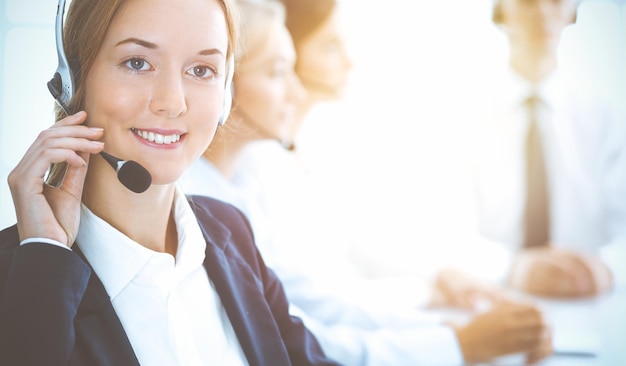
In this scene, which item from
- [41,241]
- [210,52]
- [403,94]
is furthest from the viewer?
[403,94]

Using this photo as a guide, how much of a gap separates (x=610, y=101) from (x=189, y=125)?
1.16m

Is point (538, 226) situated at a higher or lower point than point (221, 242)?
lower

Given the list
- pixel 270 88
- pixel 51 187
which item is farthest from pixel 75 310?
pixel 270 88

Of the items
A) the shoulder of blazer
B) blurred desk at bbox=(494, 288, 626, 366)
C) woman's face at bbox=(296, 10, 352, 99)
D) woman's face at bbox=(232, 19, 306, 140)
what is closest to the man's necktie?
blurred desk at bbox=(494, 288, 626, 366)

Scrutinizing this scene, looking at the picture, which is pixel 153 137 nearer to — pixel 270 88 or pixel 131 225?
pixel 131 225

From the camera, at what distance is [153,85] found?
3.68 feet

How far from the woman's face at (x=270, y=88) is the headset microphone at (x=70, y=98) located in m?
0.45

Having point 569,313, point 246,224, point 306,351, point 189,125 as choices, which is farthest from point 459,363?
point 189,125

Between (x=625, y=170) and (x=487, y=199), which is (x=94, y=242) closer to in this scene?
(x=487, y=199)

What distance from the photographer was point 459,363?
1.57m

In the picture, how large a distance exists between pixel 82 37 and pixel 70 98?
4.4 inches

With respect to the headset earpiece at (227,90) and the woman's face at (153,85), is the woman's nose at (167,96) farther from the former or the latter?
the headset earpiece at (227,90)

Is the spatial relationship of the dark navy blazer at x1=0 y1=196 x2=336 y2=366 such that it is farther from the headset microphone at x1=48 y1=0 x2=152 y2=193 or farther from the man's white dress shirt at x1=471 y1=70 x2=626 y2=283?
the man's white dress shirt at x1=471 y1=70 x2=626 y2=283

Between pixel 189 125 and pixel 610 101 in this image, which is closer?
pixel 189 125
